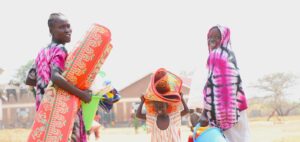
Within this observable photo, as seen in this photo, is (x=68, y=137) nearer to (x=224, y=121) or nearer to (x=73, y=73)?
(x=73, y=73)

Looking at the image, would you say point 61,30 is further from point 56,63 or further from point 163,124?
point 163,124

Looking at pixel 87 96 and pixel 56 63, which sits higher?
pixel 56 63

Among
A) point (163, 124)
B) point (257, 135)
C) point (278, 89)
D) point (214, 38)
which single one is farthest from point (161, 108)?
point (278, 89)

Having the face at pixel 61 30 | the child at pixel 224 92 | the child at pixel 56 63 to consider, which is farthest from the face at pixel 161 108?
the face at pixel 61 30

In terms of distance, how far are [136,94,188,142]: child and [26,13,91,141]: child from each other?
92.4 inches

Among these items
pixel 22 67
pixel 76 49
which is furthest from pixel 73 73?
pixel 22 67

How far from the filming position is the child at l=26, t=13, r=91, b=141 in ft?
13.5

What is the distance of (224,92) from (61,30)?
4.83 feet

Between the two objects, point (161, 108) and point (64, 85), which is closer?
point (64, 85)

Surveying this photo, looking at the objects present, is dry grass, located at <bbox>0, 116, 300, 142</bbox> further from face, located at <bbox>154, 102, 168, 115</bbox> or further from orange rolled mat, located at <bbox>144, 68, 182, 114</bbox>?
face, located at <bbox>154, 102, 168, 115</bbox>

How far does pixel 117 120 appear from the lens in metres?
50.2

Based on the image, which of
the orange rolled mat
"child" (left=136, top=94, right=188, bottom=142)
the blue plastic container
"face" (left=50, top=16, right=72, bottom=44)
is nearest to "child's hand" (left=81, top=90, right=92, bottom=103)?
"face" (left=50, top=16, right=72, bottom=44)

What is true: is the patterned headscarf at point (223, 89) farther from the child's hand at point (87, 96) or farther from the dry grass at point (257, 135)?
the dry grass at point (257, 135)

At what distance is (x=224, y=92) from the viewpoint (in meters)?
4.55
